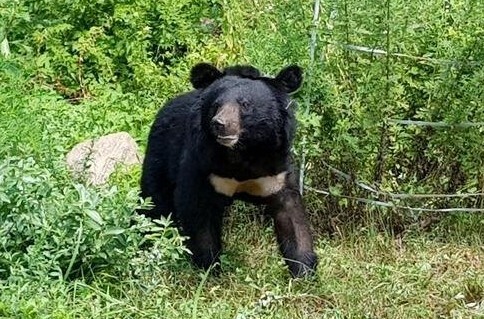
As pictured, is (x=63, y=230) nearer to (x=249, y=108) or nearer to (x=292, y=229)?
(x=249, y=108)

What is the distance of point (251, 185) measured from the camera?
17.7 feet

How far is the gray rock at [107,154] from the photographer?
22.4 ft

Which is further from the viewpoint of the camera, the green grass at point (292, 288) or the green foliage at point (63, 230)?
the green foliage at point (63, 230)

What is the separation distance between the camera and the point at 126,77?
8656 mm

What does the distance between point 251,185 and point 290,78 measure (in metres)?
0.52

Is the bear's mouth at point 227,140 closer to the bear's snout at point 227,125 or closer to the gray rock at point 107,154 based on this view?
the bear's snout at point 227,125

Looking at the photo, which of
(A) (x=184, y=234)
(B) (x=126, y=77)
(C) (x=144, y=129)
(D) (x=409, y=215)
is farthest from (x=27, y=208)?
(B) (x=126, y=77)

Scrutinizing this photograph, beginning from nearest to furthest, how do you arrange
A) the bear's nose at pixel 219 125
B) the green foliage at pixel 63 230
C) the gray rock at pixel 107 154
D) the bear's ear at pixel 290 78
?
the green foliage at pixel 63 230
the bear's nose at pixel 219 125
the bear's ear at pixel 290 78
the gray rock at pixel 107 154

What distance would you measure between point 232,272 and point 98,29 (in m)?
3.70

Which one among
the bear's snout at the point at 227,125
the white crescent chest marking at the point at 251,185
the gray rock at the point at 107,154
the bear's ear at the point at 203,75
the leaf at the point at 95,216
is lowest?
the gray rock at the point at 107,154

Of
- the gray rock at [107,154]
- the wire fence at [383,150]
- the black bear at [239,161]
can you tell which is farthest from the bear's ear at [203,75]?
the gray rock at [107,154]

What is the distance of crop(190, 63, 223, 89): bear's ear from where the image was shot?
548 centimetres

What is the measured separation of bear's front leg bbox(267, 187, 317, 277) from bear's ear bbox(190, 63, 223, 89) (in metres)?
0.63

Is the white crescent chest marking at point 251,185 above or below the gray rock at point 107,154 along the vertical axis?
above
